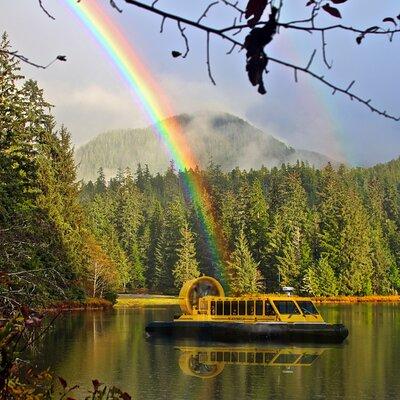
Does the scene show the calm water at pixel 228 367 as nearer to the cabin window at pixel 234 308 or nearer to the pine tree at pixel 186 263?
the cabin window at pixel 234 308

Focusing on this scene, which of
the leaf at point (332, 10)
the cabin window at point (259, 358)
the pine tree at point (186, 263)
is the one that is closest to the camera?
the leaf at point (332, 10)

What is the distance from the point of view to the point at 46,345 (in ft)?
87.6

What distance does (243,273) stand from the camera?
239 ft

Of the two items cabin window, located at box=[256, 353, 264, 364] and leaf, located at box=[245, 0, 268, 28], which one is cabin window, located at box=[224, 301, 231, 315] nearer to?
cabin window, located at box=[256, 353, 264, 364]

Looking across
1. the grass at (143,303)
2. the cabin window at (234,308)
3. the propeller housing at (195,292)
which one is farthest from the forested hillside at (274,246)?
the cabin window at (234,308)

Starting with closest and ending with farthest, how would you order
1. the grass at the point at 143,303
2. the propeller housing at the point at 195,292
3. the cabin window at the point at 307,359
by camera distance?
the cabin window at the point at 307,359 → the propeller housing at the point at 195,292 → the grass at the point at 143,303

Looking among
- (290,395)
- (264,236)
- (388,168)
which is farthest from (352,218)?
(388,168)

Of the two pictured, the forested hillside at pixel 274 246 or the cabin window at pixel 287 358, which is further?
the forested hillside at pixel 274 246

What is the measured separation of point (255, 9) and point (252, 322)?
93.9ft

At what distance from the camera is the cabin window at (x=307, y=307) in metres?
30.2

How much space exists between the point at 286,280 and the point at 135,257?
28.9 meters

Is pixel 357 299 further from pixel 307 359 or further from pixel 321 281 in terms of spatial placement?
pixel 307 359

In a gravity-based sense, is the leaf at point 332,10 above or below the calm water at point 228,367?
above

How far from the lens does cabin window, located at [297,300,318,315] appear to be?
99.0 feet
